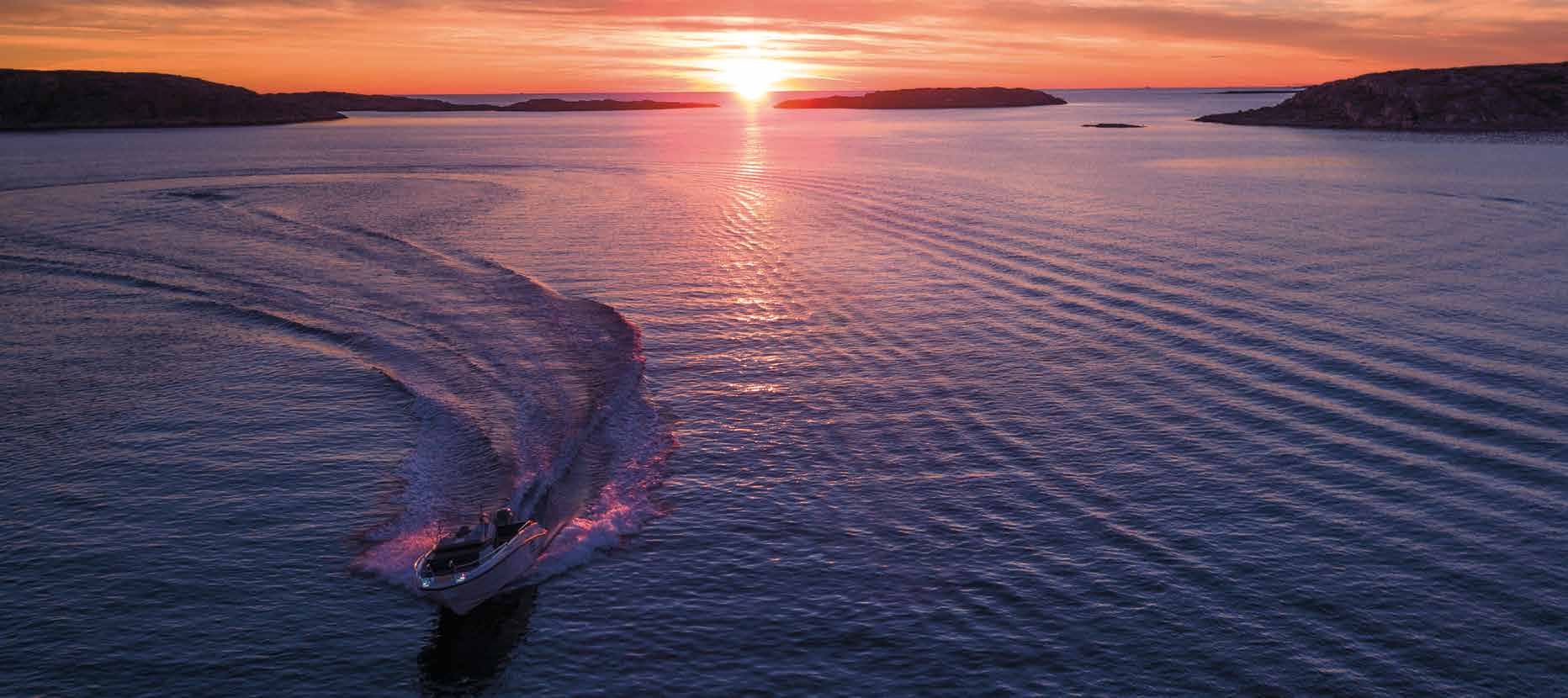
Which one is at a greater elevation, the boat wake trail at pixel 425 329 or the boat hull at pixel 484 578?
the boat wake trail at pixel 425 329

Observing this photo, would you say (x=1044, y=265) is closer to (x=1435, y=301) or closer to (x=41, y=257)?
(x=1435, y=301)

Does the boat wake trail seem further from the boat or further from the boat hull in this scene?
the boat

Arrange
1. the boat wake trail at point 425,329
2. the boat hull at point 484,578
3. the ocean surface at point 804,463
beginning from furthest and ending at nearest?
1. the boat wake trail at point 425,329
2. the boat hull at point 484,578
3. the ocean surface at point 804,463

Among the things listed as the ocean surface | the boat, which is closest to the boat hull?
the boat

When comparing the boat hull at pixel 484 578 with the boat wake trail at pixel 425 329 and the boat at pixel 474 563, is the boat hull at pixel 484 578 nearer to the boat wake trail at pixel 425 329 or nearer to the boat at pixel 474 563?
the boat at pixel 474 563

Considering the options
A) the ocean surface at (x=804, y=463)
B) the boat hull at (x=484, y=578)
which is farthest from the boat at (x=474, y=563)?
the ocean surface at (x=804, y=463)

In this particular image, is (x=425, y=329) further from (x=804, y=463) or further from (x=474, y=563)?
(x=474, y=563)
